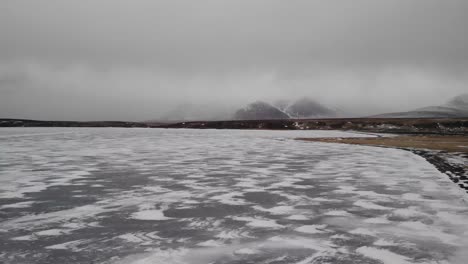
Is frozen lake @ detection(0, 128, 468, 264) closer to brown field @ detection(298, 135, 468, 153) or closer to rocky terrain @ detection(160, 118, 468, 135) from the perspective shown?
brown field @ detection(298, 135, 468, 153)

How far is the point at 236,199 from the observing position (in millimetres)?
8266

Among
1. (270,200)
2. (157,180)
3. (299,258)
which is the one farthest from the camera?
(157,180)

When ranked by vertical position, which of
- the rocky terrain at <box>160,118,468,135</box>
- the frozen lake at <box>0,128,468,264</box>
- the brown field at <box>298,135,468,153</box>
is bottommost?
the frozen lake at <box>0,128,468,264</box>

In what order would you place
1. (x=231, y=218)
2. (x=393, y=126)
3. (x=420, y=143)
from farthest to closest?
(x=393, y=126)
(x=420, y=143)
(x=231, y=218)

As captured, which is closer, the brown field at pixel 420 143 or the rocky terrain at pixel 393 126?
the brown field at pixel 420 143

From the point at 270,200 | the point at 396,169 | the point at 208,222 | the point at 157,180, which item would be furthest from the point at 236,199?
the point at 396,169

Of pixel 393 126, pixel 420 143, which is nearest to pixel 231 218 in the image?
pixel 420 143

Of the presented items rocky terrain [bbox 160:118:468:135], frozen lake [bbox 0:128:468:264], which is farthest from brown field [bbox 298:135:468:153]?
rocky terrain [bbox 160:118:468:135]

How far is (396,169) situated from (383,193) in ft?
17.3

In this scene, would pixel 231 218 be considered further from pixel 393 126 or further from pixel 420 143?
pixel 393 126

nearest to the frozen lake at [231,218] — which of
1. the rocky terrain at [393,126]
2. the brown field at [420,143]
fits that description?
the brown field at [420,143]

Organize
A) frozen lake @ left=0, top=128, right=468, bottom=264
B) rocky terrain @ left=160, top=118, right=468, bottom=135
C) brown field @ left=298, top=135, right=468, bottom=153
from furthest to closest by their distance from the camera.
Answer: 1. rocky terrain @ left=160, top=118, right=468, bottom=135
2. brown field @ left=298, top=135, right=468, bottom=153
3. frozen lake @ left=0, top=128, right=468, bottom=264

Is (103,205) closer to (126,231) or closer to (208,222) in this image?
(126,231)

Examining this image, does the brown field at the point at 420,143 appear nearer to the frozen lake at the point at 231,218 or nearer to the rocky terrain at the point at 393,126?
the frozen lake at the point at 231,218
